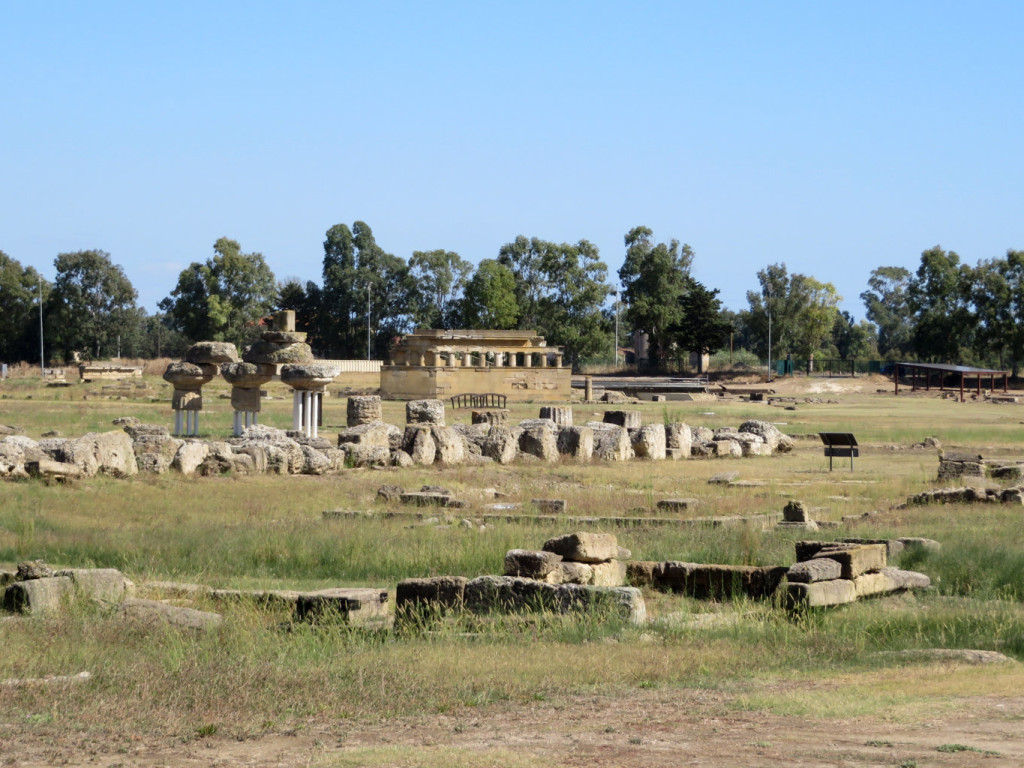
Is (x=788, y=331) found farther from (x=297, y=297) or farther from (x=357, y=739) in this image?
(x=357, y=739)

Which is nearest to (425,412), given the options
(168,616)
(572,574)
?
(572,574)

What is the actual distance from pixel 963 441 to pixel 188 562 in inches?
1045

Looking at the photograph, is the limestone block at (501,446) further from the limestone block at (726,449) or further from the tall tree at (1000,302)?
the tall tree at (1000,302)

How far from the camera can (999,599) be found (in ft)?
39.0

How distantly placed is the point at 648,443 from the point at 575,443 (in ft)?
5.68

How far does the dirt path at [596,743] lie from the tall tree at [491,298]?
76873mm

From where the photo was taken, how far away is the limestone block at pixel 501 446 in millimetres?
28031

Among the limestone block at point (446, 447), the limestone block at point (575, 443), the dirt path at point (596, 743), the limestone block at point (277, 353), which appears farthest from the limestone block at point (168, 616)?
the limestone block at point (277, 353)

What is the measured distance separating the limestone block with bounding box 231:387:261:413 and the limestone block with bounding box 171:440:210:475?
28.7 feet

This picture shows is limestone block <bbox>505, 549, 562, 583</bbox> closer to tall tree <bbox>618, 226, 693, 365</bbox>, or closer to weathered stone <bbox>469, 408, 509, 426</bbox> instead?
weathered stone <bbox>469, 408, 509, 426</bbox>

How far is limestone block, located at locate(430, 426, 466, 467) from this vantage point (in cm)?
2714

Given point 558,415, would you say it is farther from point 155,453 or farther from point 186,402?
point 155,453

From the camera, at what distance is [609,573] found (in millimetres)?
12492

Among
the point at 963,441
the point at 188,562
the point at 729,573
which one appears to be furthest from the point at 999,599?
the point at 963,441
